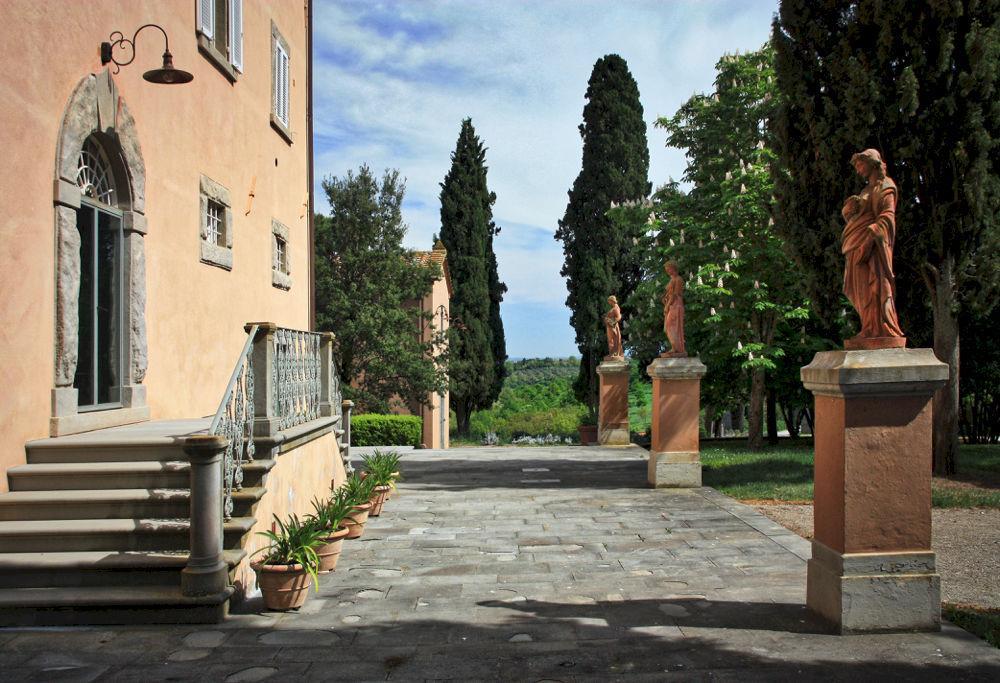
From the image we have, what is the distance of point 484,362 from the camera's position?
91.9ft

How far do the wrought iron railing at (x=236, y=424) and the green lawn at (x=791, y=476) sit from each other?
22.9ft

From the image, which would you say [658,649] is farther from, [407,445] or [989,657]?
[407,445]

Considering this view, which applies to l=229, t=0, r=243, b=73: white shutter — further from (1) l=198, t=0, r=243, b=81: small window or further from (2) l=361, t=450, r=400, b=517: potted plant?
(2) l=361, t=450, r=400, b=517: potted plant

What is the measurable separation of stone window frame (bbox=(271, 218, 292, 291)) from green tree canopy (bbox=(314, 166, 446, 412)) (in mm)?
7204

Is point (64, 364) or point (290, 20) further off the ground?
point (290, 20)

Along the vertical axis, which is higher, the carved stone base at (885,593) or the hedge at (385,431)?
the carved stone base at (885,593)

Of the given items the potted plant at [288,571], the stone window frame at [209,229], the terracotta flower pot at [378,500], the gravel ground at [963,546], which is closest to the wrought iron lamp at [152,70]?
the stone window frame at [209,229]

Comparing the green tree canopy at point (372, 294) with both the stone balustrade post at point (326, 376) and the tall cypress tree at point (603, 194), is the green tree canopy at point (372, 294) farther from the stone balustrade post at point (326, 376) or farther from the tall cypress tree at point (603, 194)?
the stone balustrade post at point (326, 376)

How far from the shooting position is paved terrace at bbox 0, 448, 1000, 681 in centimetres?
411

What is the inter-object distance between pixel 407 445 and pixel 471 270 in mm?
10776

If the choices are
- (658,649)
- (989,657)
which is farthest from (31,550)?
(989,657)

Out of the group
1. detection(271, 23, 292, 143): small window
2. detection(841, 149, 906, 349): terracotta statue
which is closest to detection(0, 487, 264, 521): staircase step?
detection(841, 149, 906, 349): terracotta statue

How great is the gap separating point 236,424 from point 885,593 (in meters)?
4.56

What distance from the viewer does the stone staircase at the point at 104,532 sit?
15.9 feet
